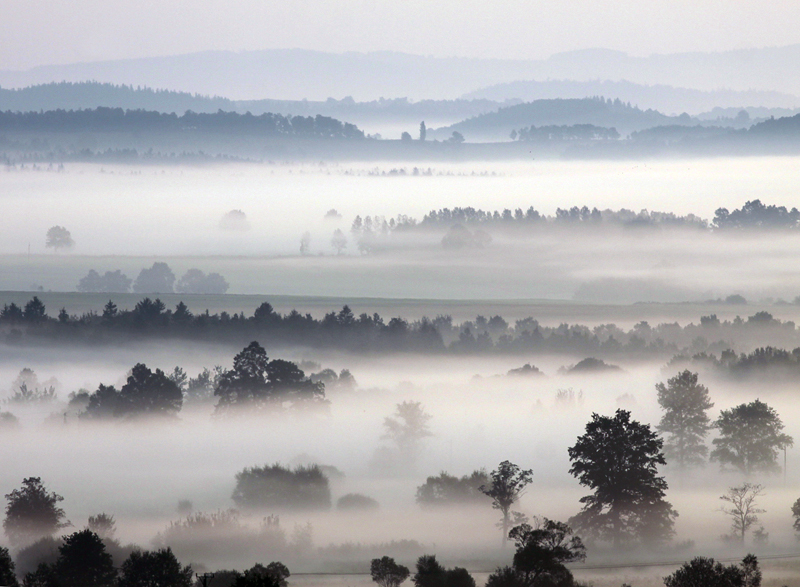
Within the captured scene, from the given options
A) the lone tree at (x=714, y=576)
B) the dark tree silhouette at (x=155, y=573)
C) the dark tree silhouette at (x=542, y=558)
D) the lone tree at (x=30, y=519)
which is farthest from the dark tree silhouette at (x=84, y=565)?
the lone tree at (x=714, y=576)

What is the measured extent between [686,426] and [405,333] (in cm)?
7638

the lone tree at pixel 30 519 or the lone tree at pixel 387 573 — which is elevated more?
the lone tree at pixel 30 519

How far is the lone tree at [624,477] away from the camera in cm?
6419

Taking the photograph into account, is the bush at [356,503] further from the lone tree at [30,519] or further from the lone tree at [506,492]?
the lone tree at [30,519]

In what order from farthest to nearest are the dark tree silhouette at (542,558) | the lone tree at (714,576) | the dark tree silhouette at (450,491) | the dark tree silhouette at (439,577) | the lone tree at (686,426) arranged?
1. the lone tree at (686,426)
2. the dark tree silhouette at (450,491)
3. the dark tree silhouette at (439,577)
4. the lone tree at (714,576)
5. the dark tree silhouette at (542,558)

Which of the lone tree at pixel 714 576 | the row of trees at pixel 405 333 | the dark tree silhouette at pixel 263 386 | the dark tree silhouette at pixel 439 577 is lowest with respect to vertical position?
the lone tree at pixel 714 576

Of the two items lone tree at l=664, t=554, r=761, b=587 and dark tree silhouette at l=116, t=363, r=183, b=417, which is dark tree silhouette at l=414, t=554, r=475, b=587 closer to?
lone tree at l=664, t=554, r=761, b=587

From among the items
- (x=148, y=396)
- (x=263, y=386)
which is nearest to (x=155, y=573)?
(x=263, y=386)

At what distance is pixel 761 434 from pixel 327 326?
7551 centimetres

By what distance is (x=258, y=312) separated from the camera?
6235 inches

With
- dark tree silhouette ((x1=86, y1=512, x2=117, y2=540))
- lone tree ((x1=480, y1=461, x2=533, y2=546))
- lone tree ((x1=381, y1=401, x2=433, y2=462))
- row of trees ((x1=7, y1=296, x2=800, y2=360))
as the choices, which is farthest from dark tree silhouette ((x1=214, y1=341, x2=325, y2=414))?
row of trees ((x1=7, y1=296, x2=800, y2=360))

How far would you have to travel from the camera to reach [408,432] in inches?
4067

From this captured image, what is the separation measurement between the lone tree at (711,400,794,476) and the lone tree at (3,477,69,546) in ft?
150

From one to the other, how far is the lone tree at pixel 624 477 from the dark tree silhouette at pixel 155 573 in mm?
23709
